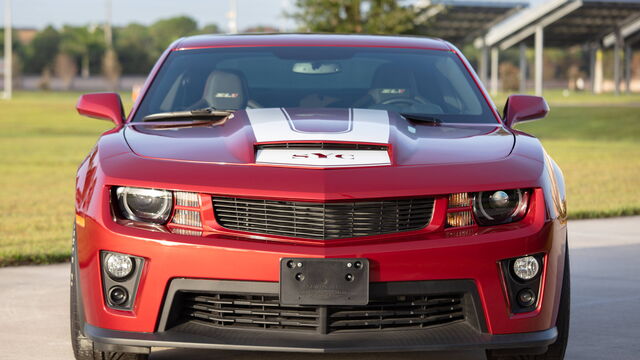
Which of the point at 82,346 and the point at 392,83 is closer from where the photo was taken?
the point at 82,346

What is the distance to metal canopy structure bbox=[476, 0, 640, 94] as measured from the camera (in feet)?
173

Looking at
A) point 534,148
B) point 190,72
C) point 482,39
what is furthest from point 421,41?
point 482,39

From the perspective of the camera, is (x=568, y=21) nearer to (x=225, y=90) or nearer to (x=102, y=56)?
(x=225, y=90)

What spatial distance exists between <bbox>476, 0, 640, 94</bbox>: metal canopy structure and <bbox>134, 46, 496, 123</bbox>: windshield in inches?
1805

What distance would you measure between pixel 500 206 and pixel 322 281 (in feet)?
2.47

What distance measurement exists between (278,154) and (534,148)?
107 centimetres

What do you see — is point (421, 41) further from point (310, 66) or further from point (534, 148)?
point (534, 148)

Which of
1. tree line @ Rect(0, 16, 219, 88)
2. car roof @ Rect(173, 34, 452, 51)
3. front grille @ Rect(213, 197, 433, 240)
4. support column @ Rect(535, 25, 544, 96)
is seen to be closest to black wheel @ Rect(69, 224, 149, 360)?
front grille @ Rect(213, 197, 433, 240)

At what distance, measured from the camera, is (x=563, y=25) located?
57.4 meters

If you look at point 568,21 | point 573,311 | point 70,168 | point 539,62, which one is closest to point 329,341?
point 573,311

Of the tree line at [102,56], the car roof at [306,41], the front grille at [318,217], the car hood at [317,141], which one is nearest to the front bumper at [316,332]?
the front grille at [318,217]

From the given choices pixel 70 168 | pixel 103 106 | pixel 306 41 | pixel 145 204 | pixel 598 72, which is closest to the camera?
pixel 145 204

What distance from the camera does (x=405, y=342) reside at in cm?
383

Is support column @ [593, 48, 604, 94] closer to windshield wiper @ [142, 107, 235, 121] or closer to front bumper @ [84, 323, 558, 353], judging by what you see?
windshield wiper @ [142, 107, 235, 121]
